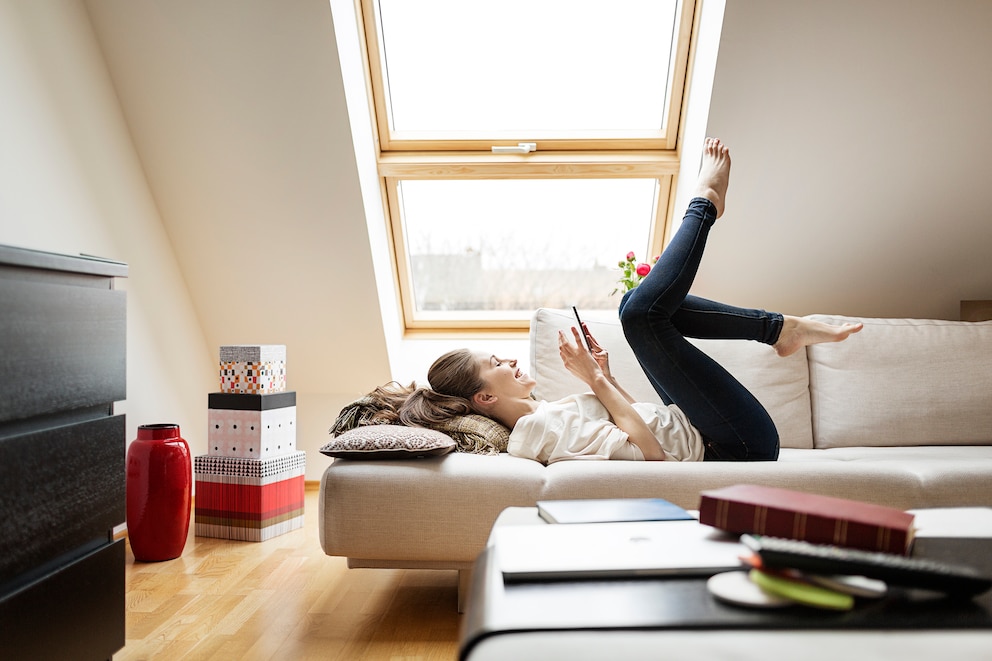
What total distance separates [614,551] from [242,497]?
2.20 m

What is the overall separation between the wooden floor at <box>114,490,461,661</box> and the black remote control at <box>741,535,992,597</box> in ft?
2.86

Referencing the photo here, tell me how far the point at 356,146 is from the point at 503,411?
137 centimetres

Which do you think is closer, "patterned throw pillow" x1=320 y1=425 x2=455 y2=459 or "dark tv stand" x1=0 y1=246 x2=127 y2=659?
"dark tv stand" x1=0 y1=246 x2=127 y2=659

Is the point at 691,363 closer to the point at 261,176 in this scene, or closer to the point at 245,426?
the point at 245,426

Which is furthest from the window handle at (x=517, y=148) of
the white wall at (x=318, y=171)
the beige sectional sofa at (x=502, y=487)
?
the beige sectional sofa at (x=502, y=487)

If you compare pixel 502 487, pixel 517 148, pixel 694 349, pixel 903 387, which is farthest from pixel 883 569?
pixel 517 148

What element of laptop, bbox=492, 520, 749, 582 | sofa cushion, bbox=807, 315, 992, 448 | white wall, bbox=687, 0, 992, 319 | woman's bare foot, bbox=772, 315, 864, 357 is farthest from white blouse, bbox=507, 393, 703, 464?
white wall, bbox=687, 0, 992, 319

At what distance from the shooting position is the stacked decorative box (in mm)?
2785

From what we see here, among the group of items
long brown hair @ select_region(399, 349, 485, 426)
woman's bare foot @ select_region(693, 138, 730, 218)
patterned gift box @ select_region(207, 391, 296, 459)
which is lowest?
patterned gift box @ select_region(207, 391, 296, 459)

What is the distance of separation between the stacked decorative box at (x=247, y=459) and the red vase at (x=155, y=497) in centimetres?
29

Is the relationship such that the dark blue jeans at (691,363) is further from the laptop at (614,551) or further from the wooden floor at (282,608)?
the laptop at (614,551)

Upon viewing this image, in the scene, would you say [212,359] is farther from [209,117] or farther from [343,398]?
[209,117]

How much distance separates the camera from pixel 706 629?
689 mm

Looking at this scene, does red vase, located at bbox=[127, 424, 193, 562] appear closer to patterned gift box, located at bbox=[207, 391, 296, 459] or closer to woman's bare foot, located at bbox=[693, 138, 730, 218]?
patterned gift box, located at bbox=[207, 391, 296, 459]
